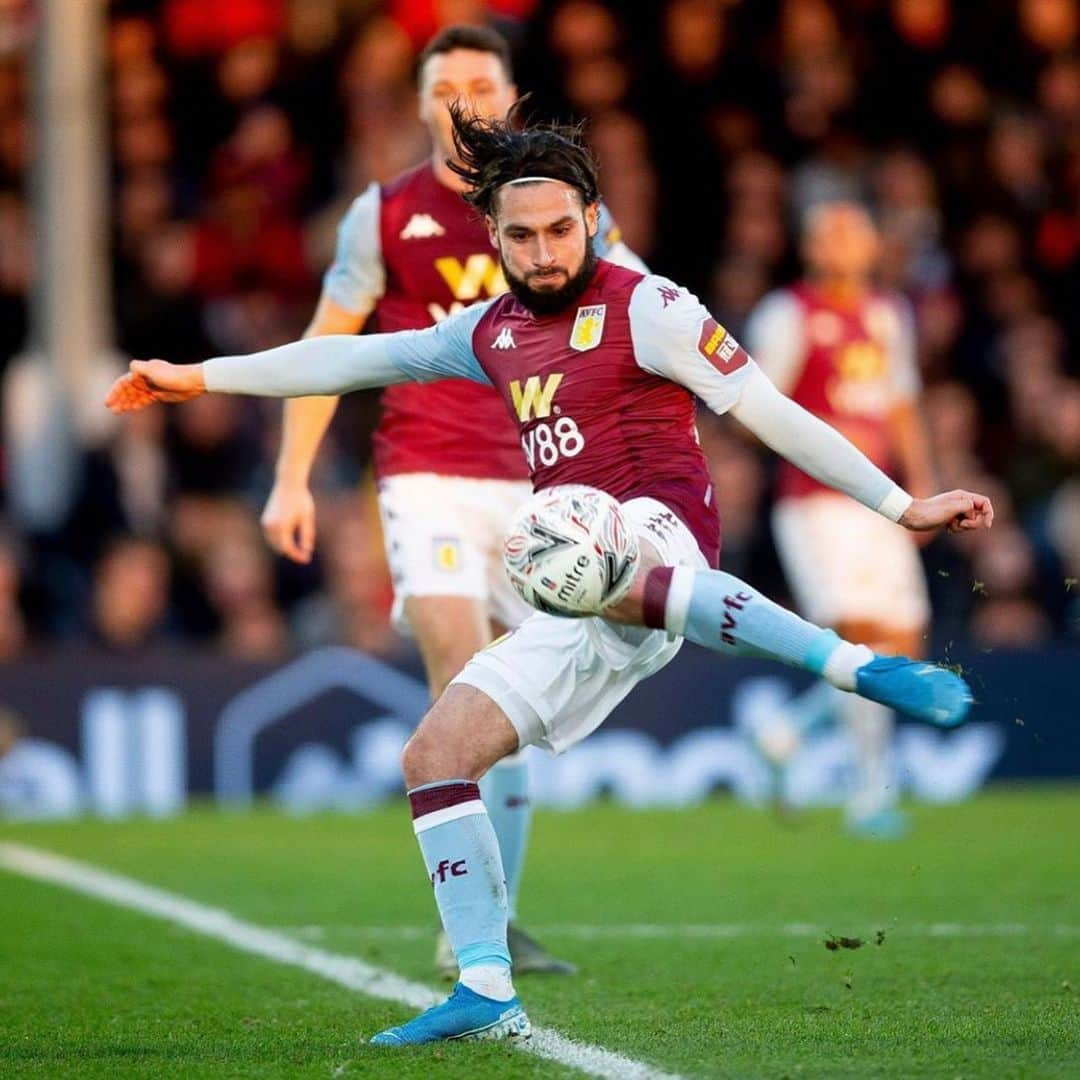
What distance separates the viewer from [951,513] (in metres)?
5.00

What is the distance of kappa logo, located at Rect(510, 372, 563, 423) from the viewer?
5352 millimetres

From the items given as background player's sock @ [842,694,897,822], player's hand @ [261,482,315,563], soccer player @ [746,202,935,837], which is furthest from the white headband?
background player's sock @ [842,694,897,822]

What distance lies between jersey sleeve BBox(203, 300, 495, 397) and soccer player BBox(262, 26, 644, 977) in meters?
1.24

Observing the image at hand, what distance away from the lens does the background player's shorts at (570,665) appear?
5.20 meters

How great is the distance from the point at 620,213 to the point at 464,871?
32.8 ft

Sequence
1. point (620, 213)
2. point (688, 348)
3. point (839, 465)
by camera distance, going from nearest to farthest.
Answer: point (839, 465) → point (688, 348) → point (620, 213)

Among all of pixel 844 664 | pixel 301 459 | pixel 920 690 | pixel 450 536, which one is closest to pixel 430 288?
pixel 301 459

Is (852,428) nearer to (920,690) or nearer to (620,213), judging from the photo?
(620,213)

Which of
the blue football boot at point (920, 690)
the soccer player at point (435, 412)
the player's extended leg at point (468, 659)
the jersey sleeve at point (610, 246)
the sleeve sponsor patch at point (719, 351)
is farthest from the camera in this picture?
the soccer player at point (435, 412)

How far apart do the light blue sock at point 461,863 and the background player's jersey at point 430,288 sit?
1.88 meters

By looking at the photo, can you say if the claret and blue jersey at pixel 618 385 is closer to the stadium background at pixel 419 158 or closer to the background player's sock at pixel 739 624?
the background player's sock at pixel 739 624

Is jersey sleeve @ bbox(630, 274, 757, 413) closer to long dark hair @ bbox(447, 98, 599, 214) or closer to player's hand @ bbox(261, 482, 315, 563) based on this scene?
long dark hair @ bbox(447, 98, 599, 214)

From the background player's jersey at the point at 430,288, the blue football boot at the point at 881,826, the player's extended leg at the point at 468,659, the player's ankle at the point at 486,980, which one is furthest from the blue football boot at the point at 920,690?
the blue football boot at the point at 881,826

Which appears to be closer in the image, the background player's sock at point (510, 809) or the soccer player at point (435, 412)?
the background player's sock at point (510, 809)
